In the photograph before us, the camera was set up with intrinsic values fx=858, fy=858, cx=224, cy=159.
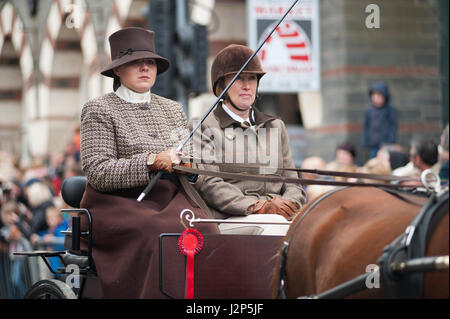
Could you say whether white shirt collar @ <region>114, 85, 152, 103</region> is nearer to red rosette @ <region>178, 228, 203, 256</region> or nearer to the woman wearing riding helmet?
the woman wearing riding helmet

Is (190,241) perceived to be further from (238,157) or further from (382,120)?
(382,120)

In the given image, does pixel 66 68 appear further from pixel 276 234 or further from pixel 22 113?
pixel 276 234

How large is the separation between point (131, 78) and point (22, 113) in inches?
774

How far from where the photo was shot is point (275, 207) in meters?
4.83

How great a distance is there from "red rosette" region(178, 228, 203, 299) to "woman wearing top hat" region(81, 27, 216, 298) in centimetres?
21

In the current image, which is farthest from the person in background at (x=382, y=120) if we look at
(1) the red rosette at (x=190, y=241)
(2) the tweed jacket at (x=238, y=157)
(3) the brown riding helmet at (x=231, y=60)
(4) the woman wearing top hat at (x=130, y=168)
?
(1) the red rosette at (x=190, y=241)

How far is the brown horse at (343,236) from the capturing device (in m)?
3.40

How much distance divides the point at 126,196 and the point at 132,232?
309mm

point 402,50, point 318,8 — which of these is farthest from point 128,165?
point 402,50

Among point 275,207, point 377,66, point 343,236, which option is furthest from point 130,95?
point 377,66

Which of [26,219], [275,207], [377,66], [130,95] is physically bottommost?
[26,219]

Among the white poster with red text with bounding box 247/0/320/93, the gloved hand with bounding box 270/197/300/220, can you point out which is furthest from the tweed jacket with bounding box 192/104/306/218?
the white poster with red text with bounding box 247/0/320/93

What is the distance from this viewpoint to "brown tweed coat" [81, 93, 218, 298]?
445cm
